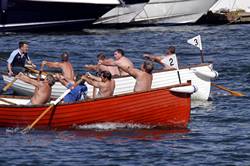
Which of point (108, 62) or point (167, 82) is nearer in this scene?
point (108, 62)

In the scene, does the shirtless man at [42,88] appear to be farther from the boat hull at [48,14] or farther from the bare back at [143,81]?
the boat hull at [48,14]

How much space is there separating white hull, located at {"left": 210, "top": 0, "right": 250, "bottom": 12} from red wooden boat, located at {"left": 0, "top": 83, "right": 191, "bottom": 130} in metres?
36.4

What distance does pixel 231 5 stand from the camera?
61438 mm

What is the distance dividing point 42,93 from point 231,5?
3742 centimetres

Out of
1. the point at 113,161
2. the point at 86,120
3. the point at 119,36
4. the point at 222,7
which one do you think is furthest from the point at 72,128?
the point at 222,7

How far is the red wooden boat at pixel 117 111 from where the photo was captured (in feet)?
81.4

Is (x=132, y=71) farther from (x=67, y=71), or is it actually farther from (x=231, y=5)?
(x=231, y=5)

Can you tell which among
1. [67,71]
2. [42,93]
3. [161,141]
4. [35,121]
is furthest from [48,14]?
[161,141]

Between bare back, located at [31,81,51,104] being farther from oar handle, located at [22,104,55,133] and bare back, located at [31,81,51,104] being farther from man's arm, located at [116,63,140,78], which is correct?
man's arm, located at [116,63,140,78]

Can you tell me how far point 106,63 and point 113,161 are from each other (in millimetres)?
6900

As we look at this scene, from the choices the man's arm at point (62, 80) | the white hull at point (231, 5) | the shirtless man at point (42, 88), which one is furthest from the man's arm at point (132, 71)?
the white hull at point (231, 5)

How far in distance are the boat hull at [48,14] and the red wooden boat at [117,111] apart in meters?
26.0

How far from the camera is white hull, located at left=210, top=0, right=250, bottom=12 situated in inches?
2408

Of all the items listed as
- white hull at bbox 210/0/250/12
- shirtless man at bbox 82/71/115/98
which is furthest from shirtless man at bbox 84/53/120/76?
white hull at bbox 210/0/250/12
